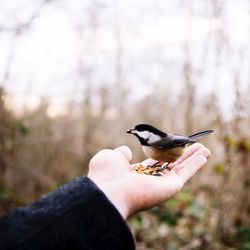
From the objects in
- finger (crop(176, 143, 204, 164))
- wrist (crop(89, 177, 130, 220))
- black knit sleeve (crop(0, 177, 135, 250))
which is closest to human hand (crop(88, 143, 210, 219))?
wrist (crop(89, 177, 130, 220))

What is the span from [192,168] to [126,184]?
26.4 inches

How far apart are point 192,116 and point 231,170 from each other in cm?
141

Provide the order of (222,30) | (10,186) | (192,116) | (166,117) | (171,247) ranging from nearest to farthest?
(171,247), (222,30), (10,186), (192,116), (166,117)

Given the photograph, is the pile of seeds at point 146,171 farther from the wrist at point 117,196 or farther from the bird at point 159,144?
the wrist at point 117,196

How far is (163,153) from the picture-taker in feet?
8.79

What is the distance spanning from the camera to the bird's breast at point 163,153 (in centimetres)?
267

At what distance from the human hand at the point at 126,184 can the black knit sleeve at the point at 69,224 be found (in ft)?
0.78

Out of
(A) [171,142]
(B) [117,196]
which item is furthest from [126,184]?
(A) [171,142]

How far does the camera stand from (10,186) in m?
5.84

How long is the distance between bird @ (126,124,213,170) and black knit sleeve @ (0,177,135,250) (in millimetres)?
1394

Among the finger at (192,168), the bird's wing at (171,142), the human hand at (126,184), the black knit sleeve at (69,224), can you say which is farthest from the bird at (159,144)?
the black knit sleeve at (69,224)

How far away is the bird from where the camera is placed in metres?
2.63

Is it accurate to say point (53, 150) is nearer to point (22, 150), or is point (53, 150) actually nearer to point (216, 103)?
point (22, 150)

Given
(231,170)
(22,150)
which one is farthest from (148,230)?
(22,150)
